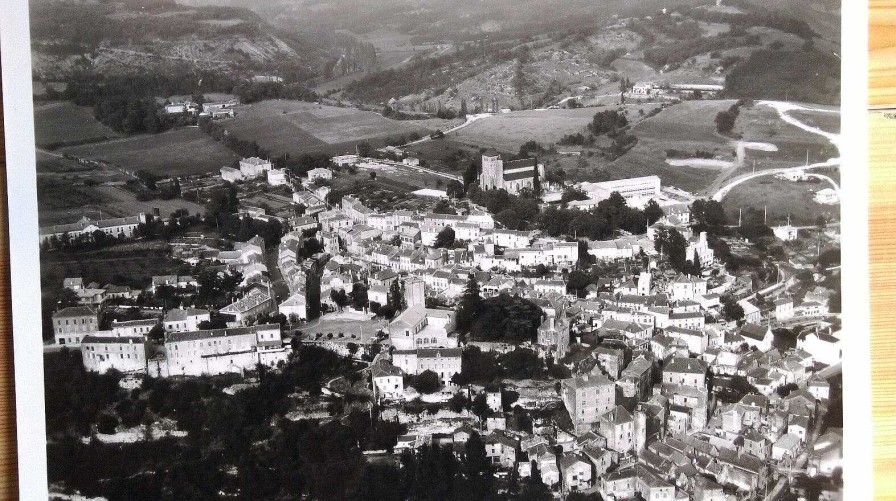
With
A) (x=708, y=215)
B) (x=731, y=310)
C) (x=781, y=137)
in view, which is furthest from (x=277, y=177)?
(x=781, y=137)

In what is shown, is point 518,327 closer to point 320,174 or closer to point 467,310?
point 467,310

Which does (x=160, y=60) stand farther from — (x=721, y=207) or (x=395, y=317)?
(x=721, y=207)

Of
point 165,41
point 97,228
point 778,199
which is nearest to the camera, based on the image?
point 97,228

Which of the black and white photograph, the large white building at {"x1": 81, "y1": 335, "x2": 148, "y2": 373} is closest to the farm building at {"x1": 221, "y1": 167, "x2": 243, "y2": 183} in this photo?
the black and white photograph

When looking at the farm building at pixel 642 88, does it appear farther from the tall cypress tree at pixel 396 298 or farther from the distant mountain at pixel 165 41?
the tall cypress tree at pixel 396 298

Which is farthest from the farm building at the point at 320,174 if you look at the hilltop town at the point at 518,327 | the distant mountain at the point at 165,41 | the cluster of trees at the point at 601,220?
the cluster of trees at the point at 601,220

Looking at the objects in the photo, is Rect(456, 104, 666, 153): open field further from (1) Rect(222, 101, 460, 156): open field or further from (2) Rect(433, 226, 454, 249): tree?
(2) Rect(433, 226, 454, 249): tree
